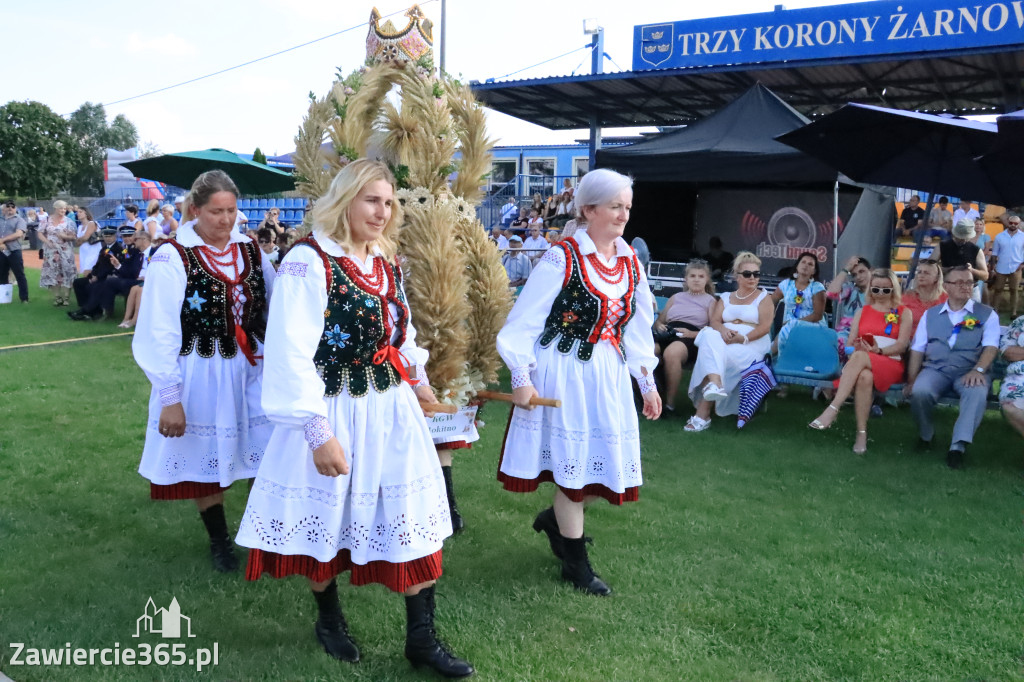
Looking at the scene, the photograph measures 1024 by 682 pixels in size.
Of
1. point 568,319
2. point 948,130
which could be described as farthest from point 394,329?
point 948,130

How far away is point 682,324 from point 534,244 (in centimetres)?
672

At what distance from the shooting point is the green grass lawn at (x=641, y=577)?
10.3 feet

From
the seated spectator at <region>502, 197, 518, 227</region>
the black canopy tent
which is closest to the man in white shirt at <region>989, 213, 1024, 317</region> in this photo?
the black canopy tent

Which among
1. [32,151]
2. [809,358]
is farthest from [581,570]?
[32,151]

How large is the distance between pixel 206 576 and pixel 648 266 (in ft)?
25.8

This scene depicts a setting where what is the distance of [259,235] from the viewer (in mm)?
12117

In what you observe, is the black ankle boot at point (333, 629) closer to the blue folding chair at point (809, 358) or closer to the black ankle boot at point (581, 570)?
the black ankle boot at point (581, 570)

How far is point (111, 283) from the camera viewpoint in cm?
1207

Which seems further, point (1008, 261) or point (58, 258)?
point (58, 258)

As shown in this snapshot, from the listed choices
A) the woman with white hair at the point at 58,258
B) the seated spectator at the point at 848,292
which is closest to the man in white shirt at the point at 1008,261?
the seated spectator at the point at 848,292

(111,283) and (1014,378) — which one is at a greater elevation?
(1014,378)

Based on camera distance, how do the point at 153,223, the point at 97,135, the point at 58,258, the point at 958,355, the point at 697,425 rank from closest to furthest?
the point at 958,355 → the point at 697,425 → the point at 153,223 → the point at 58,258 → the point at 97,135

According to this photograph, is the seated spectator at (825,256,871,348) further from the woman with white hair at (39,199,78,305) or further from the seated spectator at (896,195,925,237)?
the woman with white hair at (39,199,78,305)

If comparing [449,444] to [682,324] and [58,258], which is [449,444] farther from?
[58,258]
